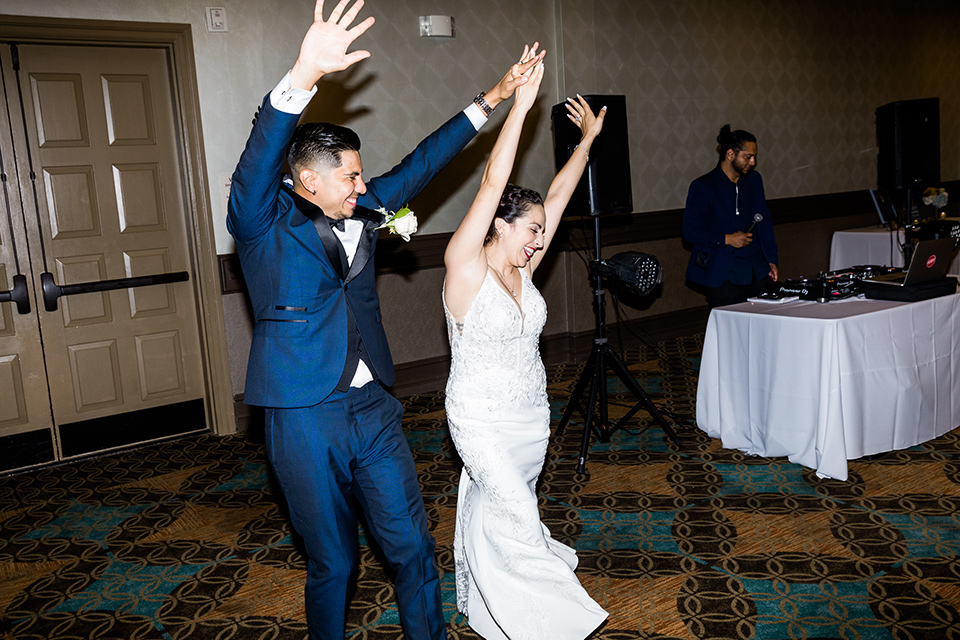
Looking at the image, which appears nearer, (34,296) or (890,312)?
(890,312)

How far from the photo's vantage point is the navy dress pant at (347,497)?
2062mm

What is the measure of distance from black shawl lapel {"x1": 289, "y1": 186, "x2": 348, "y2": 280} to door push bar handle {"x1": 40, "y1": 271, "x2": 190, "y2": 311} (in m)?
3.14

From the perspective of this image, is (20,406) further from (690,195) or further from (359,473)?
→ (690,195)

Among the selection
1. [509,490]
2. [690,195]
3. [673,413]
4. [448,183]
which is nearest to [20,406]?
[448,183]

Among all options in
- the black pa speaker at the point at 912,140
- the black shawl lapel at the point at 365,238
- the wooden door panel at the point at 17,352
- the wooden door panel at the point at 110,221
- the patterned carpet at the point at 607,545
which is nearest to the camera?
the black shawl lapel at the point at 365,238

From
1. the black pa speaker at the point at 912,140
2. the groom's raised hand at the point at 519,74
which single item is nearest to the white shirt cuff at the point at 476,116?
the groom's raised hand at the point at 519,74

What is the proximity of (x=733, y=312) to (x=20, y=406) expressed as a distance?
412cm

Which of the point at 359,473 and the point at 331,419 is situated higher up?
the point at 331,419

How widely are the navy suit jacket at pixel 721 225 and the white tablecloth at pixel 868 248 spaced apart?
2.27 meters

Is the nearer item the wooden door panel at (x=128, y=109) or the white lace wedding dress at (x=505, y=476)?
the white lace wedding dress at (x=505, y=476)

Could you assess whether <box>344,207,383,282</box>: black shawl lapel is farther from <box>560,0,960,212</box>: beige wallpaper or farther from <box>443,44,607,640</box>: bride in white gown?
<box>560,0,960,212</box>: beige wallpaper

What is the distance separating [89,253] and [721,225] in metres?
3.88

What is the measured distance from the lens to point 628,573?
2965 mm

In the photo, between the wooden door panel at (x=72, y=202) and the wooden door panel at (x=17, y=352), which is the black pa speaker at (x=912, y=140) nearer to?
the wooden door panel at (x=72, y=202)
